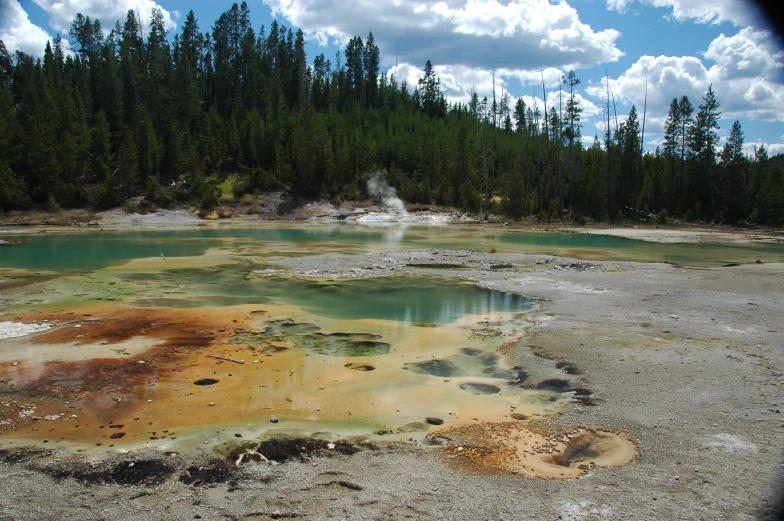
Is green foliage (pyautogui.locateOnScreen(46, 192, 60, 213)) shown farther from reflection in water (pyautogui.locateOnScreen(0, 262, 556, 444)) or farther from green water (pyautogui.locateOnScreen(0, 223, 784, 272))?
reflection in water (pyautogui.locateOnScreen(0, 262, 556, 444))

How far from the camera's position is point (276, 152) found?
235 ft

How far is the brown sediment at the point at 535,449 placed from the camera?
558cm

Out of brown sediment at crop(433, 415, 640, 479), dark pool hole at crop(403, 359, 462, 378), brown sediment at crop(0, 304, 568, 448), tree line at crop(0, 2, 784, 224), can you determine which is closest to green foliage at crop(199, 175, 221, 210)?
tree line at crop(0, 2, 784, 224)

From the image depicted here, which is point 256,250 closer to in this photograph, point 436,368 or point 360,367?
point 360,367

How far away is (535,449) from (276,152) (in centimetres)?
6984

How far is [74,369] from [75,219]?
50149mm

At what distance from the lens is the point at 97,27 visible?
332 feet

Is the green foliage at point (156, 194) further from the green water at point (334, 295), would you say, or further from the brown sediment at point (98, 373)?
the brown sediment at point (98, 373)

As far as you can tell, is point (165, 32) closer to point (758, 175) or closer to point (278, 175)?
point (278, 175)

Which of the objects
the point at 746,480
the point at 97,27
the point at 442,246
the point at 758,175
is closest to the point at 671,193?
the point at 758,175

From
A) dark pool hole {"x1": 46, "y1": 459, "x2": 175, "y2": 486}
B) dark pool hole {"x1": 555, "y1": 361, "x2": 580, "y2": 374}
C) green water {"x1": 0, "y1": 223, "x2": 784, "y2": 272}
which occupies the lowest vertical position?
dark pool hole {"x1": 46, "y1": 459, "x2": 175, "y2": 486}

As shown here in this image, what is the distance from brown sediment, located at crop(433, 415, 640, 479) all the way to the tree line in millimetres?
58561

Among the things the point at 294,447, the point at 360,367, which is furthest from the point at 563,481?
the point at 360,367

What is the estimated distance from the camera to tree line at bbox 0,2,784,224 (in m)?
59.8
